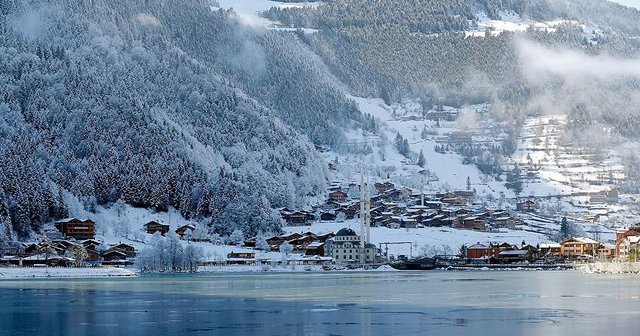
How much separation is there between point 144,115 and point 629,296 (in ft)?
377

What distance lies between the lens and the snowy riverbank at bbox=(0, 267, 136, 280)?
117250mm

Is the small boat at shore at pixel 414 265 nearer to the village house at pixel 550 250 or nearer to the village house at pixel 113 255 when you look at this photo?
the village house at pixel 550 250

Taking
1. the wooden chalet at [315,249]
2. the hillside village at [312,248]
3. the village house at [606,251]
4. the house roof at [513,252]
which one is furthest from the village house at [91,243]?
the village house at [606,251]

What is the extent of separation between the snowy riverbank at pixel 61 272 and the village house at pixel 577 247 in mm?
67359

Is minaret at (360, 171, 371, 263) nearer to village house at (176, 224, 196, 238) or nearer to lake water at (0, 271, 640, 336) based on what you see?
village house at (176, 224, 196, 238)

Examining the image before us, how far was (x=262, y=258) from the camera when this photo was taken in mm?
147375

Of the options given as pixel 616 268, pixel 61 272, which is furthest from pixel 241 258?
pixel 616 268

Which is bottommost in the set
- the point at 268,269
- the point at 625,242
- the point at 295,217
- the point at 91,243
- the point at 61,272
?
the point at 268,269

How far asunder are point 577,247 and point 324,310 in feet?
374

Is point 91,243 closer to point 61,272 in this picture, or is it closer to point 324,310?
point 61,272

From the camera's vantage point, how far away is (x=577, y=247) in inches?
6629

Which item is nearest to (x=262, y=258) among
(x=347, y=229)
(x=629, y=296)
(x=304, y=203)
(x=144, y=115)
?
(x=347, y=229)

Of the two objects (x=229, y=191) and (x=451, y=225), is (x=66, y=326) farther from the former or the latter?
(x=451, y=225)

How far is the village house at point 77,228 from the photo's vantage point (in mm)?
141750
